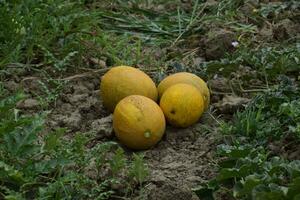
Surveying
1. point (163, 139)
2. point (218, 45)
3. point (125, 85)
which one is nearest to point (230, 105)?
point (163, 139)

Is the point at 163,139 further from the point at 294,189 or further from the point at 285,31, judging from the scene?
the point at 285,31

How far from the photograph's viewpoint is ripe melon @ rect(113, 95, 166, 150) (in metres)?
3.44

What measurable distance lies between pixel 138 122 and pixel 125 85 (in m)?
0.31

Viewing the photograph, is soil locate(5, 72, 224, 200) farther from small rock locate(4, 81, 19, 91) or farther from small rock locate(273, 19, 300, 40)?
small rock locate(273, 19, 300, 40)

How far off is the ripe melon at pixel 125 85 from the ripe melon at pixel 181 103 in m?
0.10

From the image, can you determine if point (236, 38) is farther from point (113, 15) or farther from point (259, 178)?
point (259, 178)

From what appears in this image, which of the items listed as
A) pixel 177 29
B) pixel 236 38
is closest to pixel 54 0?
pixel 177 29

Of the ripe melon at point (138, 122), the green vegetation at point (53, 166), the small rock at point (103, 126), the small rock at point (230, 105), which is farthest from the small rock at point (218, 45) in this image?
the green vegetation at point (53, 166)

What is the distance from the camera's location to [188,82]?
146 inches

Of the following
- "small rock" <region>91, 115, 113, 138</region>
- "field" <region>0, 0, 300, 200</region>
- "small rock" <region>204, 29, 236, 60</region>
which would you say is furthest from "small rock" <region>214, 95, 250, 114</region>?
"small rock" <region>204, 29, 236, 60</region>

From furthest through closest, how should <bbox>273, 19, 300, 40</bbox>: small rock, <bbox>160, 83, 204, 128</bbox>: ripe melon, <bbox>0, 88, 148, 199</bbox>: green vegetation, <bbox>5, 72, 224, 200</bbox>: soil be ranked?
1. <bbox>273, 19, 300, 40</bbox>: small rock
2. <bbox>160, 83, 204, 128</bbox>: ripe melon
3. <bbox>5, 72, 224, 200</bbox>: soil
4. <bbox>0, 88, 148, 199</bbox>: green vegetation

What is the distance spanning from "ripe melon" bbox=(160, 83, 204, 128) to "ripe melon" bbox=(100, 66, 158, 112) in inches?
4.1

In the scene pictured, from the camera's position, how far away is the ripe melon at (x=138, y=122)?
344cm

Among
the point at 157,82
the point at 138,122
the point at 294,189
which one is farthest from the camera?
the point at 157,82
